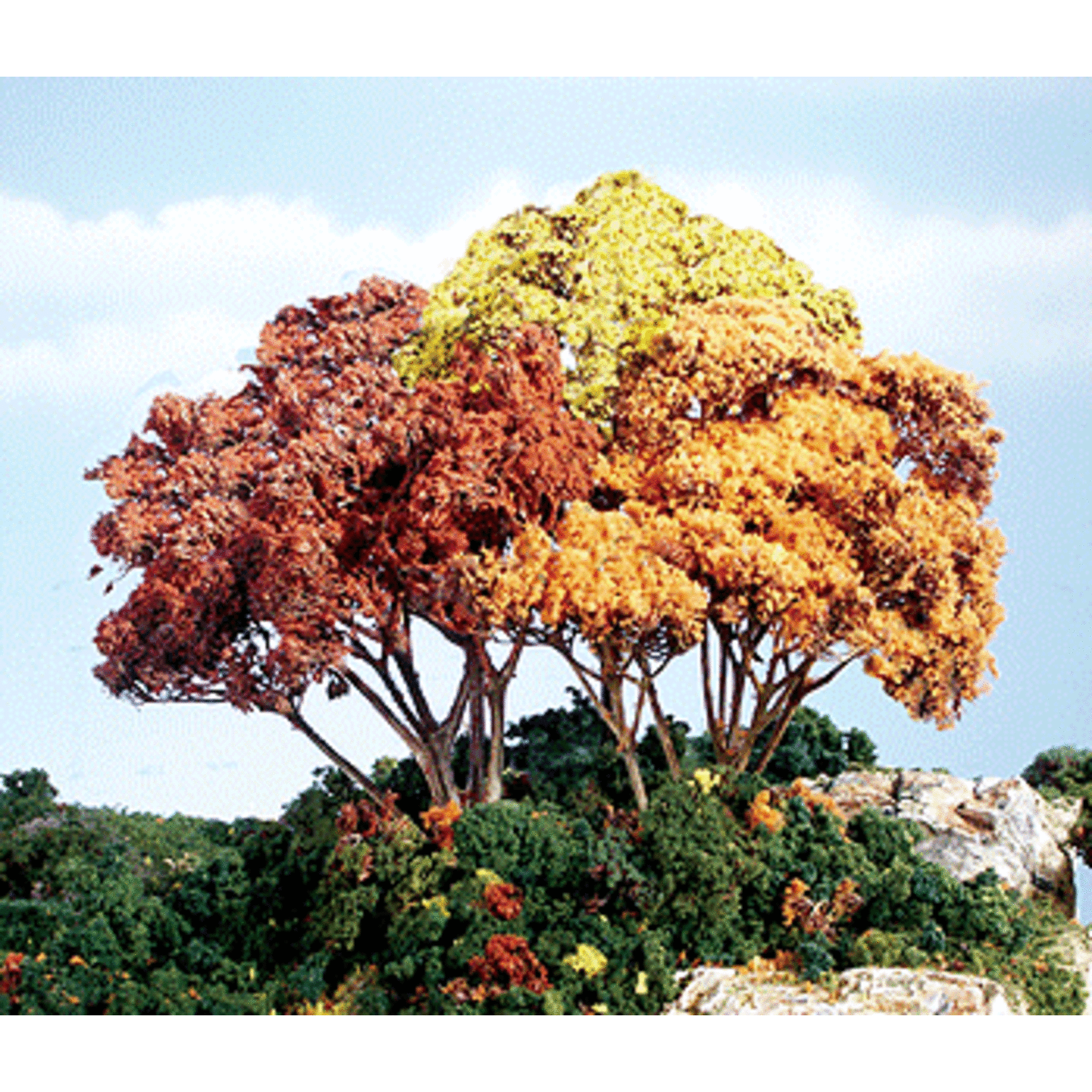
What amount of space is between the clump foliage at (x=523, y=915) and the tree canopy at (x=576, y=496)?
96 centimetres

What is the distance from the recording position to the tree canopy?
9961mm

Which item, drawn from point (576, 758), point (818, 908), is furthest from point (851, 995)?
point (576, 758)

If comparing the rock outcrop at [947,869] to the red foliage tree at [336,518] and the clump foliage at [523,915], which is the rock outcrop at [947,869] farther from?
the red foliage tree at [336,518]

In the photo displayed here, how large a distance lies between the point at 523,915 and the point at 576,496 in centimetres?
294

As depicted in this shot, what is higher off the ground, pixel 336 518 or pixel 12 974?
pixel 336 518

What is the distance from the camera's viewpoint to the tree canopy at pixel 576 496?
9.96 metres

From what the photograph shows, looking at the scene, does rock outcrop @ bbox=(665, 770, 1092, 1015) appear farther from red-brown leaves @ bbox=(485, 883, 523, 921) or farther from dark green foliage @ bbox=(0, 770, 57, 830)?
dark green foliage @ bbox=(0, 770, 57, 830)

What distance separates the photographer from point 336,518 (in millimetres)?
10156

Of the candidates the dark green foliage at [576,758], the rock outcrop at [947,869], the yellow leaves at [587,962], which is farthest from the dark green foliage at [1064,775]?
the yellow leaves at [587,962]

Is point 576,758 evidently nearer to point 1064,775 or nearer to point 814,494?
point 814,494

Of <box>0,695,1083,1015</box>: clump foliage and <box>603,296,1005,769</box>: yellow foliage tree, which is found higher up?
<box>603,296,1005,769</box>: yellow foliage tree

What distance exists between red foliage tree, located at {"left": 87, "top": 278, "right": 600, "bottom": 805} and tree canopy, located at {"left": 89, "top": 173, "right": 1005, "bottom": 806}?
25 mm

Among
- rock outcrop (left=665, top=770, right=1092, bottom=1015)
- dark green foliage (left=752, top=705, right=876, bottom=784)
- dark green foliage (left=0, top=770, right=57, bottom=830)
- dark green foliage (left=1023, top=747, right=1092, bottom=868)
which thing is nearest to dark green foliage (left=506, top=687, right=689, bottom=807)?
dark green foliage (left=752, top=705, right=876, bottom=784)
